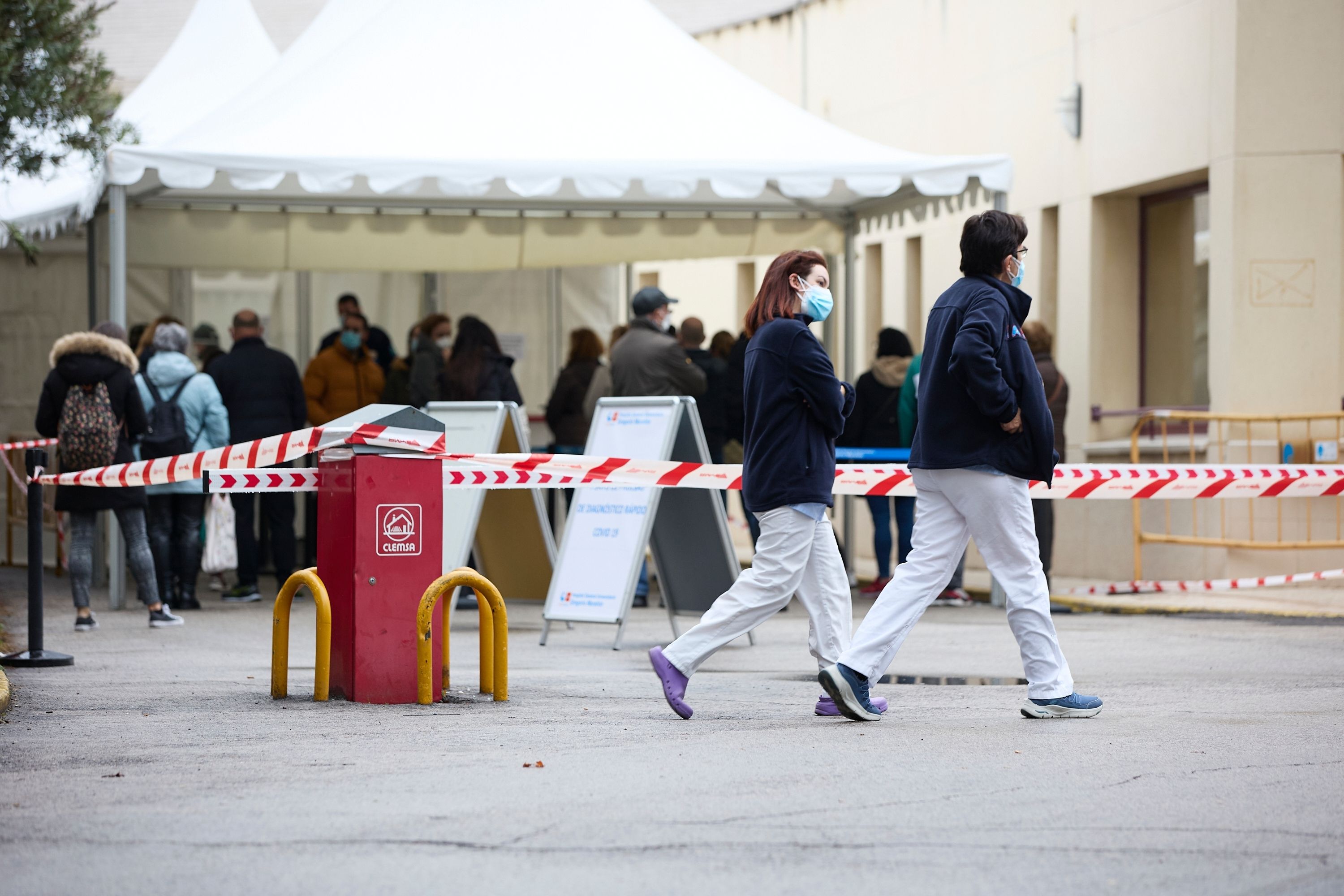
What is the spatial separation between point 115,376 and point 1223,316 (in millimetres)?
8108

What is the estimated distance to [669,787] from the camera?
527cm

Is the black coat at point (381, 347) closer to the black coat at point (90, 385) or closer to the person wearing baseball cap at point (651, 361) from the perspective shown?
the person wearing baseball cap at point (651, 361)

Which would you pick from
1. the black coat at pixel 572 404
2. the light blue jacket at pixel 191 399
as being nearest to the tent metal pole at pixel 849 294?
the black coat at pixel 572 404

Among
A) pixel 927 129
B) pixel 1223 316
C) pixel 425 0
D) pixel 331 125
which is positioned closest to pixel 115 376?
pixel 331 125

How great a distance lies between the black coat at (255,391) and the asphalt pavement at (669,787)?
4538 mm

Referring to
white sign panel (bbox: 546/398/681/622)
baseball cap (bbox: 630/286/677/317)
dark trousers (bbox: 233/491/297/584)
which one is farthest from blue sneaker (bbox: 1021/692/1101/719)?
dark trousers (bbox: 233/491/297/584)

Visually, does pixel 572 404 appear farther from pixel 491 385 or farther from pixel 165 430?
pixel 165 430

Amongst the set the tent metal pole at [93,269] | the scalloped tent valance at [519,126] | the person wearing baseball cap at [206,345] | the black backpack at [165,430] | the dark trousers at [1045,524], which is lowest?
the dark trousers at [1045,524]

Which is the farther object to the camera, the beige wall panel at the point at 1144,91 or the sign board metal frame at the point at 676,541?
the beige wall panel at the point at 1144,91

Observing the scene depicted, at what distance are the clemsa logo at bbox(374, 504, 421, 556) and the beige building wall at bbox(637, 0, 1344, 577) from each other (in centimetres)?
740

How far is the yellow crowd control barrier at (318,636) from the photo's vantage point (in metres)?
7.09

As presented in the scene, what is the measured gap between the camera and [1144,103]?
14820 millimetres

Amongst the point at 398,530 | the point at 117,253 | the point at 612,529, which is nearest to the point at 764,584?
the point at 398,530

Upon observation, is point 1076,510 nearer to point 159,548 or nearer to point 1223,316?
point 1223,316
